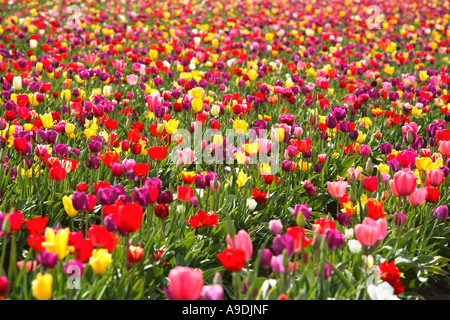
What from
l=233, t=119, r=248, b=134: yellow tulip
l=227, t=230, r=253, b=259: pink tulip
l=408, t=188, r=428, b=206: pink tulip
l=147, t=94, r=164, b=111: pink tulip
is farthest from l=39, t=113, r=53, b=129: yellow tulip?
l=408, t=188, r=428, b=206: pink tulip

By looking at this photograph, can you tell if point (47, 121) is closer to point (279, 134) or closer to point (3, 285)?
point (279, 134)

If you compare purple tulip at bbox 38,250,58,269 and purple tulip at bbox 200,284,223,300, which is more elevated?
purple tulip at bbox 38,250,58,269

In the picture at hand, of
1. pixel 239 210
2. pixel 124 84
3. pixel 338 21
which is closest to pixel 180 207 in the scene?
pixel 239 210

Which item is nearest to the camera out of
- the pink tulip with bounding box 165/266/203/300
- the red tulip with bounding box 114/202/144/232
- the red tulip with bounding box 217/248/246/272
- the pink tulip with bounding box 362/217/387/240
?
the pink tulip with bounding box 165/266/203/300

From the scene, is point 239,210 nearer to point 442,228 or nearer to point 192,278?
point 442,228

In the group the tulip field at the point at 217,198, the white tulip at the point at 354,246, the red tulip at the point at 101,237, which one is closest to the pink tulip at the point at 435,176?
the tulip field at the point at 217,198

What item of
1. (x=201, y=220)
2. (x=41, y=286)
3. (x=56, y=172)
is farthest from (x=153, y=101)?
(x=41, y=286)

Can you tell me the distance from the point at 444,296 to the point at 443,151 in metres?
1.00

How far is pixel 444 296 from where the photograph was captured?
8.96 feet

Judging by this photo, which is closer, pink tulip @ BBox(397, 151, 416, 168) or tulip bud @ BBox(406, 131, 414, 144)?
pink tulip @ BBox(397, 151, 416, 168)

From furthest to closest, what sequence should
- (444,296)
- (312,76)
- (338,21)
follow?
(338,21)
(312,76)
(444,296)

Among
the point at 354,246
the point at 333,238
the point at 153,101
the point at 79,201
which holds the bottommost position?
the point at 354,246

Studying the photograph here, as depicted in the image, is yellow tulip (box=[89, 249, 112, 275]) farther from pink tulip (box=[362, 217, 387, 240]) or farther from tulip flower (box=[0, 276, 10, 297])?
pink tulip (box=[362, 217, 387, 240])

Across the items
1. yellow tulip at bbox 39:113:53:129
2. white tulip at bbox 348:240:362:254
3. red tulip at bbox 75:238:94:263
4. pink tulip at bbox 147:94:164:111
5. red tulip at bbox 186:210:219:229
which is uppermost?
pink tulip at bbox 147:94:164:111
